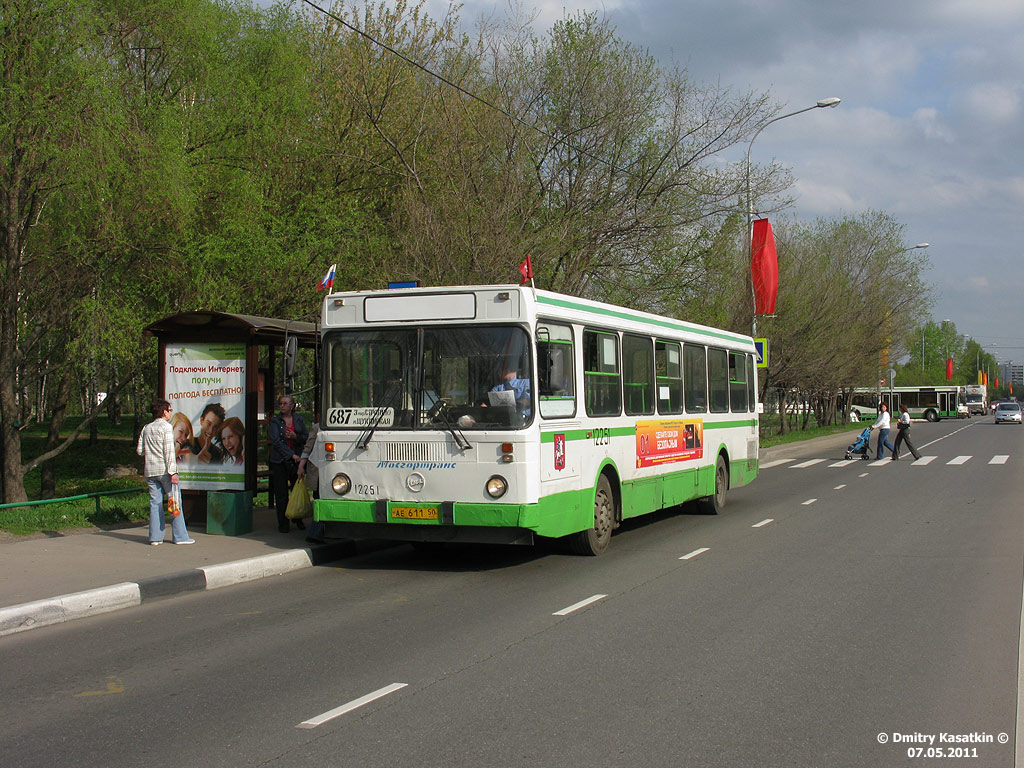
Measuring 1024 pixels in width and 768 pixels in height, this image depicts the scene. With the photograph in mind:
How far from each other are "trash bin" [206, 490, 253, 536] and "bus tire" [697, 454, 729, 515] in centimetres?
731

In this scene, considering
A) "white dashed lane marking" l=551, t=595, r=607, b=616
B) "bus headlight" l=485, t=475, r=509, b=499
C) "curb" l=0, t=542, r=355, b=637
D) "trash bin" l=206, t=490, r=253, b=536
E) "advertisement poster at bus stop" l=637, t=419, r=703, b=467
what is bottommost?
"white dashed lane marking" l=551, t=595, r=607, b=616

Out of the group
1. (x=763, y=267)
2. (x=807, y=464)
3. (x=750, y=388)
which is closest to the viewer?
(x=750, y=388)

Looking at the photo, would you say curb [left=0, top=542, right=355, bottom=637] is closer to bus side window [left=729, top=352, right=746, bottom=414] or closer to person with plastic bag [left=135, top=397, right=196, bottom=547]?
person with plastic bag [left=135, top=397, right=196, bottom=547]

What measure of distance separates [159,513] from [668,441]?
6770mm

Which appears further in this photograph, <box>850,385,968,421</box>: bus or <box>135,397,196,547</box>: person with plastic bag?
<box>850,385,968,421</box>: bus

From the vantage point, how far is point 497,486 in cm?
989

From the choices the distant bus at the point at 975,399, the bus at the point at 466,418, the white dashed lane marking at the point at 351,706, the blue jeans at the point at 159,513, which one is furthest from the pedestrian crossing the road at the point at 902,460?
the distant bus at the point at 975,399

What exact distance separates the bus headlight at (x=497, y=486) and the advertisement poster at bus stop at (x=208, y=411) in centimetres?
452

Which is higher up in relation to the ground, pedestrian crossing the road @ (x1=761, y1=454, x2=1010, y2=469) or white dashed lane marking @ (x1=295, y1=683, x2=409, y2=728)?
white dashed lane marking @ (x1=295, y1=683, x2=409, y2=728)

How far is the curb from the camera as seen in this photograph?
793cm

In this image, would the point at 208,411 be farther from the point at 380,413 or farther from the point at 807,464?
the point at 807,464

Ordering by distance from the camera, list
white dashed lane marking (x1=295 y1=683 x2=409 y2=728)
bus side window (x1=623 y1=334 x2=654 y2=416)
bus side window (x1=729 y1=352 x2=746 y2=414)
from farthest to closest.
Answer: bus side window (x1=729 y1=352 x2=746 y2=414) < bus side window (x1=623 y1=334 x2=654 y2=416) < white dashed lane marking (x1=295 y1=683 x2=409 y2=728)

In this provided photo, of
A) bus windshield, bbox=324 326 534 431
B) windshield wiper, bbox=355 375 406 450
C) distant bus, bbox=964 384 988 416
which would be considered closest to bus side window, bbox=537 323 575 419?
bus windshield, bbox=324 326 534 431

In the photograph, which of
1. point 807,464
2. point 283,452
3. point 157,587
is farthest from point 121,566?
point 807,464
